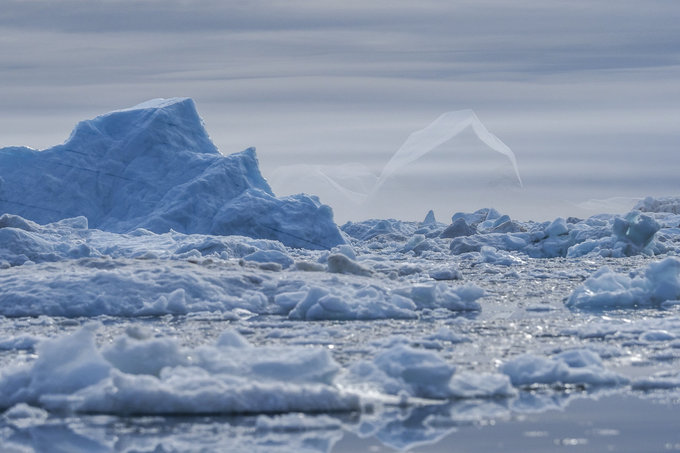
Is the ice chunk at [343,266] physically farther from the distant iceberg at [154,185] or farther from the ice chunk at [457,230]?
the ice chunk at [457,230]

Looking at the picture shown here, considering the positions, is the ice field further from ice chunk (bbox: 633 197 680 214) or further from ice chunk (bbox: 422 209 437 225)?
ice chunk (bbox: 633 197 680 214)

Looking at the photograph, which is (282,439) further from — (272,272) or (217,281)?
(272,272)

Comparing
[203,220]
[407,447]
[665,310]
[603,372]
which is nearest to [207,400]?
[407,447]

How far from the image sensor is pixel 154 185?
29766 mm

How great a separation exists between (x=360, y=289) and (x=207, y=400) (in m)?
5.85

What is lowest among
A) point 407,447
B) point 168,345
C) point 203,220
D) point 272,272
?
point 407,447

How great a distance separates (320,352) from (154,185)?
24480mm

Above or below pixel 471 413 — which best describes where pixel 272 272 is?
above

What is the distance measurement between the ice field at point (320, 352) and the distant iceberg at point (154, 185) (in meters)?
5.98

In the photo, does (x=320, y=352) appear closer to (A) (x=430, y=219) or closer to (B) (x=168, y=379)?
(B) (x=168, y=379)

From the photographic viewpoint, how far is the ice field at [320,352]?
508 centimetres

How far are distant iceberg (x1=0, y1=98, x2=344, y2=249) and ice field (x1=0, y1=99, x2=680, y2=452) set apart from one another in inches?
236

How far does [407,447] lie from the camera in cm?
469

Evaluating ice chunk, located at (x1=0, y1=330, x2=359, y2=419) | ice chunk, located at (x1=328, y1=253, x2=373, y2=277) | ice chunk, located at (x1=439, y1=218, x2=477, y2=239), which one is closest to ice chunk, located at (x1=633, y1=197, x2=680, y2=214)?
ice chunk, located at (x1=439, y1=218, x2=477, y2=239)
